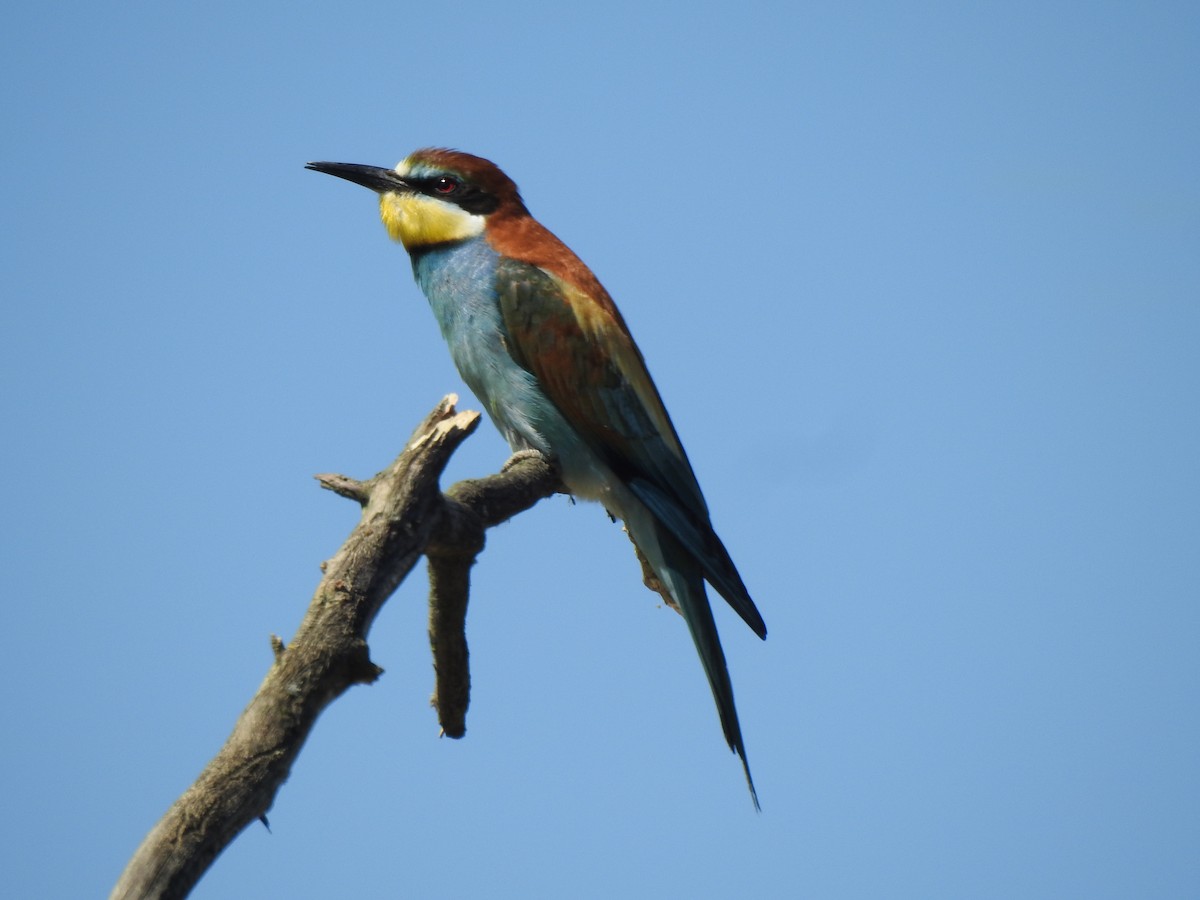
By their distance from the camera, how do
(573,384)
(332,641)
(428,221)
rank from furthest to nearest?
(428,221) < (573,384) < (332,641)

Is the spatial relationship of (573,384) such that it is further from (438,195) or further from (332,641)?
(332,641)

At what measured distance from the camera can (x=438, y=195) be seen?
3.87 metres

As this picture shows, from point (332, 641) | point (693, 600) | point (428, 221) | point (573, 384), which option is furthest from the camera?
point (428, 221)

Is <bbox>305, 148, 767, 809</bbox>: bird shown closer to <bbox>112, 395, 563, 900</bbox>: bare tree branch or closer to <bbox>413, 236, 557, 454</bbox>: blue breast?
<bbox>413, 236, 557, 454</bbox>: blue breast

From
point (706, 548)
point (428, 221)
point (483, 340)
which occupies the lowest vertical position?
point (706, 548)

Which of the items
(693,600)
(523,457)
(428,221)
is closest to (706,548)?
(693,600)

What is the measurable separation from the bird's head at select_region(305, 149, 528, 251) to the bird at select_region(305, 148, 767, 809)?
0.06ft

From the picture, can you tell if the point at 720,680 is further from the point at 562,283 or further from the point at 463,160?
the point at 463,160

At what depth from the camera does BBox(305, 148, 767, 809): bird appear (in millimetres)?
3562

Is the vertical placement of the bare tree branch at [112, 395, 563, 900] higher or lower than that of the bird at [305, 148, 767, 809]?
lower

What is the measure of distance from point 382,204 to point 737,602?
1688 mm

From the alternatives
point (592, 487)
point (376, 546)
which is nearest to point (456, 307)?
point (592, 487)

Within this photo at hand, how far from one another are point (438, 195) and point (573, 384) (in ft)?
2.54

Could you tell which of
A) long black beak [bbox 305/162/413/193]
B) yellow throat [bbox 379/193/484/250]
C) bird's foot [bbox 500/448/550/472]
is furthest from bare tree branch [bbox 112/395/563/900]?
long black beak [bbox 305/162/413/193]
